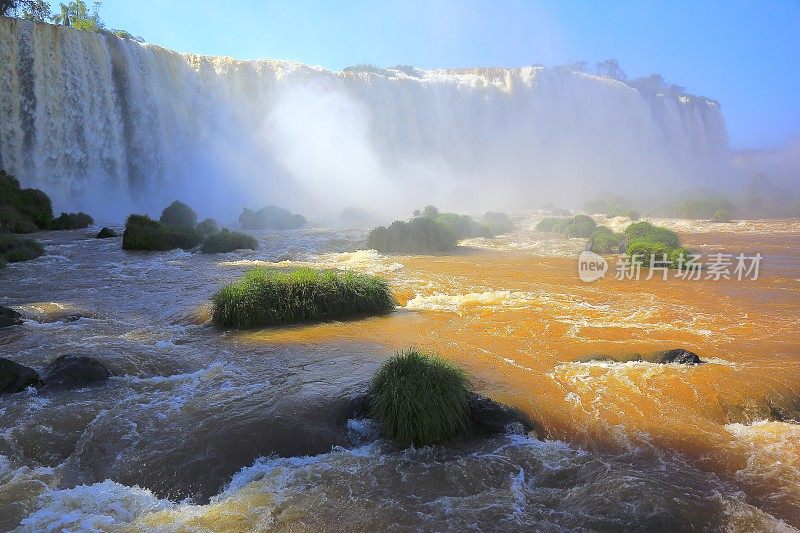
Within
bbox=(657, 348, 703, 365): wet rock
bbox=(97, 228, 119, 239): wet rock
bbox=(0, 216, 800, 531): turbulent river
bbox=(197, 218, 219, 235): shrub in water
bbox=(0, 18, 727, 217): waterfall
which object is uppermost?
bbox=(0, 18, 727, 217): waterfall

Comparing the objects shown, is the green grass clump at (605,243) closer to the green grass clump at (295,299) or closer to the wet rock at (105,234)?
the green grass clump at (295,299)

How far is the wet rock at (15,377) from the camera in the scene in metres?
5.20

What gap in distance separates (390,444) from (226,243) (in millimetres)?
13835

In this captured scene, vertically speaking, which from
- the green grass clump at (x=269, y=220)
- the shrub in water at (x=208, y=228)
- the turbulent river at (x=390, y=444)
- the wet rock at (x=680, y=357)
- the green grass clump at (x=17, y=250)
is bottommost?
the turbulent river at (x=390, y=444)

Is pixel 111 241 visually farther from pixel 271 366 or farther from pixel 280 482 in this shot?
pixel 280 482

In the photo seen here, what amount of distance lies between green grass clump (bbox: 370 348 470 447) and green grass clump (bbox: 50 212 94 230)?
21.1 m

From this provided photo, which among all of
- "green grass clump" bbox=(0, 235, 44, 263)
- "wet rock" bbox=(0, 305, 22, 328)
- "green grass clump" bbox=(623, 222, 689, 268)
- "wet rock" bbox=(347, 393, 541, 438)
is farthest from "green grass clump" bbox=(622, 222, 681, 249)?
"green grass clump" bbox=(0, 235, 44, 263)

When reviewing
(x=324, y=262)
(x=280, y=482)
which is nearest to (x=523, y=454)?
(x=280, y=482)

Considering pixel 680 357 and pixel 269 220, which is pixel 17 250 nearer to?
pixel 269 220

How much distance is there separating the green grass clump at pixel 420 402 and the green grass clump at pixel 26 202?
20.3 meters

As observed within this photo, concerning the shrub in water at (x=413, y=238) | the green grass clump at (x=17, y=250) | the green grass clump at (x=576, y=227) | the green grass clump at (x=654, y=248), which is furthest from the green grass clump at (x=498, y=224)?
the green grass clump at (x=17, y=250)

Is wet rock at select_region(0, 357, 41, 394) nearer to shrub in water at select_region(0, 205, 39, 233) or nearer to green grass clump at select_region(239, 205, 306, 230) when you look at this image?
shrub in water at select_region(0, 205, 39, 233)

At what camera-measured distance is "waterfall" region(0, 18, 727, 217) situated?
24500 mm

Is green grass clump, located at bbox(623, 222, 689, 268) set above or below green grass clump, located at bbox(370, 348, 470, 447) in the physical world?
above
